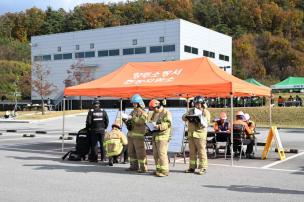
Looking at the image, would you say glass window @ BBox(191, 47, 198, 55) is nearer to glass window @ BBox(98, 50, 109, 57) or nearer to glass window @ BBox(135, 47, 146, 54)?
glass window @ BBox(135, 47, 146, 54)

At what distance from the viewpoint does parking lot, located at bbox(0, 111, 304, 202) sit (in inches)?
336

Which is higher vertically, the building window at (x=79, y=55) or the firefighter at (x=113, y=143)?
the building window at (x=79, y=55)

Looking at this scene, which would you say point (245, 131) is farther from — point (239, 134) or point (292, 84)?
point (292, 84)

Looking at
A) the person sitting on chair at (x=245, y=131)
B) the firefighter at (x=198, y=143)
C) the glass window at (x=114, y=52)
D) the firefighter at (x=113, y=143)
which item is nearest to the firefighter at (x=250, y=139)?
the person sitting on chair at (x=245, y=131)

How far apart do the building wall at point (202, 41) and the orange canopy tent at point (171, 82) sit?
50250 mm

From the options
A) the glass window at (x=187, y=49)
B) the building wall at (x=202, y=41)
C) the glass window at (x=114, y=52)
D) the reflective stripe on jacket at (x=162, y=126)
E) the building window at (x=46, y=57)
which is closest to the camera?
the reflective stripe on jacket at (x=162, y=126)

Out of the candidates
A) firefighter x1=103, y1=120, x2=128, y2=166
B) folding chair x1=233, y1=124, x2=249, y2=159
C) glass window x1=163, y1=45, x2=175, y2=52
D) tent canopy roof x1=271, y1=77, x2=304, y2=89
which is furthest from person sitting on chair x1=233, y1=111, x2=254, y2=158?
glass window x1=163, y1=45, x2=175, y2=52

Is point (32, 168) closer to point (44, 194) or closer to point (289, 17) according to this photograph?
point (44, 194)

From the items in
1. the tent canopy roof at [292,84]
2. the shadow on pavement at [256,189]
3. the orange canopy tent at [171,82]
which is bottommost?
the shadow on pavement at [256,189]

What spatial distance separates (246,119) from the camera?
14.9 metres

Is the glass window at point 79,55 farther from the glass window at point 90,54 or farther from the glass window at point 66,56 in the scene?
the glass window at point 66,56

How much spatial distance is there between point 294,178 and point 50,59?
71478 millimetres

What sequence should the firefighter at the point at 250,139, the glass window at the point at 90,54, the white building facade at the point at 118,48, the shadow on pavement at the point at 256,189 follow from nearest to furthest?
the shadow on pavement at the point at 256,189, the firefighter at the point at 250,139, the white building facade at the point at 118,48, the glass window at the point at 90,54

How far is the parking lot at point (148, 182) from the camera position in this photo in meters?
8.54
